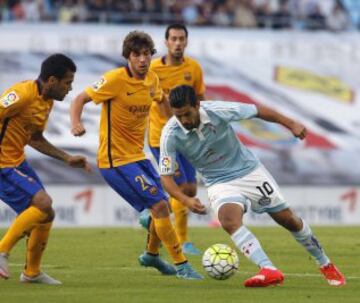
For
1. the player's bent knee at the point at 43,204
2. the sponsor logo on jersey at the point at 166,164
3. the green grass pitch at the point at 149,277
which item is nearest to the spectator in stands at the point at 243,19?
the green grass pitch at the point at 149,277

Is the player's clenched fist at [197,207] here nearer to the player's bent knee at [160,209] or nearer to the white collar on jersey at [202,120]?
the white collar on jersey at [202,120]

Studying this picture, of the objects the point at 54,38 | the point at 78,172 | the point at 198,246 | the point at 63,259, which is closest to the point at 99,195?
the point at 78,172

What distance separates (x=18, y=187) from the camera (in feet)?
38.3

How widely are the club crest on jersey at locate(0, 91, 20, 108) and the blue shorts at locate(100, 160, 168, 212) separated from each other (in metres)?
1.63

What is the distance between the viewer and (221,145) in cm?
1163

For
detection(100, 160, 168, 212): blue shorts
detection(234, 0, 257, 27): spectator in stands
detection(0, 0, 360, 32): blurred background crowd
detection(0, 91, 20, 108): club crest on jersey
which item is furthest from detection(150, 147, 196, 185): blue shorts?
detection(234, 0, 257, 27): spectator in stands

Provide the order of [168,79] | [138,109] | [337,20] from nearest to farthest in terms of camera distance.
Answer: [138,109] < [168,79] < [337,20]

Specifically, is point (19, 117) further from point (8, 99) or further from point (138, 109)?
point (138, 109)

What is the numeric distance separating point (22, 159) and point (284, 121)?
107 inches

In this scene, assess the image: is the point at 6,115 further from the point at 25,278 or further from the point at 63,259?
the point at 63,259

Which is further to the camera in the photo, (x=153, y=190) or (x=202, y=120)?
(x=153, y=190)

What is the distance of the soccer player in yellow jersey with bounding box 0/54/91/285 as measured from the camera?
11586 millimetres

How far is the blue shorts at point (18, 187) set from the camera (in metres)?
11.7

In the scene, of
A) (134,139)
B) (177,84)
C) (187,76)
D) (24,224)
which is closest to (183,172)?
(177,84)
